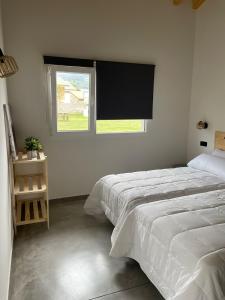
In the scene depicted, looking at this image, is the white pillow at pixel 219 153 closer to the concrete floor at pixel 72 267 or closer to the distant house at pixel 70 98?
the concrete floor at pixel 72 267

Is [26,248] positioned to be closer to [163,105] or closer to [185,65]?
[163,105]

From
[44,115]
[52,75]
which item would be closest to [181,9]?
[52,75]

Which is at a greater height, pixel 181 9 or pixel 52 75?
pixel 181 9

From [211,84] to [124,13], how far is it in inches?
63.8

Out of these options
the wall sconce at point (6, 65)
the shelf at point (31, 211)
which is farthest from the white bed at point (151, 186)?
the wall sconce at point (6, 65)

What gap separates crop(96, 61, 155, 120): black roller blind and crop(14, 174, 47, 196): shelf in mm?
1187

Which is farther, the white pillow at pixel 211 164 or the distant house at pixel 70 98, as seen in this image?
the distant house at pixel 70 98

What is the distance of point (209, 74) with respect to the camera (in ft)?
12.1

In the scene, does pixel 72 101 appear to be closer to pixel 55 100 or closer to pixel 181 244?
pixel 55 100

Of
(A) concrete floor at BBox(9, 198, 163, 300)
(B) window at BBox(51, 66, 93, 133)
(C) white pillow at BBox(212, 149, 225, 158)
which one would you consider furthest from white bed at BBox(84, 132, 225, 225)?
(B) window at BBox(51, 66, 93, 133)

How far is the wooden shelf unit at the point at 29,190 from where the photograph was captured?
9.02 ft

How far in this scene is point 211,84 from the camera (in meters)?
3.66

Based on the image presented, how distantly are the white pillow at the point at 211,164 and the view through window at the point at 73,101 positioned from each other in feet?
4.87

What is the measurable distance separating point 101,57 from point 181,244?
269cm
